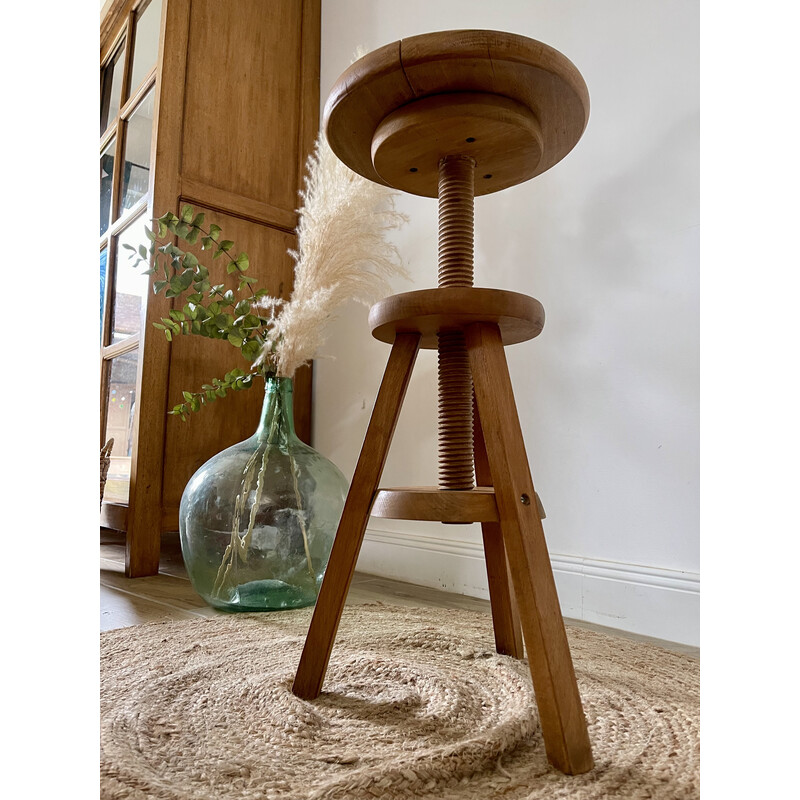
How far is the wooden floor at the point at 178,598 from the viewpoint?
113 cm

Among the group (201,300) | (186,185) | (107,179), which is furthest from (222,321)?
(107,179)

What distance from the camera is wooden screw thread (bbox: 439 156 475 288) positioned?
0.76 m

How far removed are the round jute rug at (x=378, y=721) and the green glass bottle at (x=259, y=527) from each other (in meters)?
0.22

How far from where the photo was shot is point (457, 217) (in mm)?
765

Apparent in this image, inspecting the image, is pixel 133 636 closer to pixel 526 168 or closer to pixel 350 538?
pixel 350 538

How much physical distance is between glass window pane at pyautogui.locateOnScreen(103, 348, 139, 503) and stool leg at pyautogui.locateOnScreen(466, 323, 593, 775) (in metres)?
1.26

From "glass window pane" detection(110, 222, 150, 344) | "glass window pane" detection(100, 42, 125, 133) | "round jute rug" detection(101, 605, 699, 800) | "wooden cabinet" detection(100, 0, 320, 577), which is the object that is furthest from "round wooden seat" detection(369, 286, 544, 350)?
"glass window pane" detection(100, 42, 125, 133)

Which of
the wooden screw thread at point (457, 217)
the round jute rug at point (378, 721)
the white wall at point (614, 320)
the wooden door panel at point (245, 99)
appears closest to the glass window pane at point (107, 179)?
the wooden door panel at point (245, 99)

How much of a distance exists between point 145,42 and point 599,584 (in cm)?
198

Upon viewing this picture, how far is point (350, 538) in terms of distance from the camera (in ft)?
2.34

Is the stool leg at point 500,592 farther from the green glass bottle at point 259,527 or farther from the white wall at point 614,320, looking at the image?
the green glass bottle at point 259,527

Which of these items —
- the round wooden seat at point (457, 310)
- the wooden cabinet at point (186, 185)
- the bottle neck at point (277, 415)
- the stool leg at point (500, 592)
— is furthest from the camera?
the wooden cabinet at point (186, 185)
